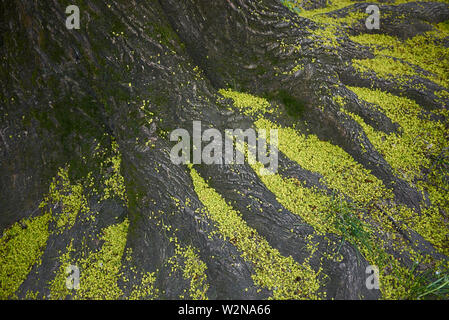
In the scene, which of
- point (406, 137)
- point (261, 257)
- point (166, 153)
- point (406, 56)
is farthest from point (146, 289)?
point (406, 56)

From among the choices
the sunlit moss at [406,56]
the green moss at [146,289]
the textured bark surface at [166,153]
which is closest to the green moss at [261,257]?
the textured bark surface at [166,153]

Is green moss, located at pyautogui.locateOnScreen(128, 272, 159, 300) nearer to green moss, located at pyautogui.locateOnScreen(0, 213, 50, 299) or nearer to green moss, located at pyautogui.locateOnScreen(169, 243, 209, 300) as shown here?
green moss, located at pyautogui.locateOnScreen(169, 243, 209, 300)

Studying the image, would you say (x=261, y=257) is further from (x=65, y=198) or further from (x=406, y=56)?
(x=406, y=56)

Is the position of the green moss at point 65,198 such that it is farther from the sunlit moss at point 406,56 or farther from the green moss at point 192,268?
the sunlit moss at point 406,56

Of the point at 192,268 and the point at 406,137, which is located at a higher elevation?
the point at 406,137

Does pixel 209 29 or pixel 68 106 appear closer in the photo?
pixel 68 106

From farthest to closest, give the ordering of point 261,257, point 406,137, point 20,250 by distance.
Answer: point 406,137 < point 20,250 < point 261,257

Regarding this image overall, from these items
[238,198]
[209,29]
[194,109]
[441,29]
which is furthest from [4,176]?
[441,29]
